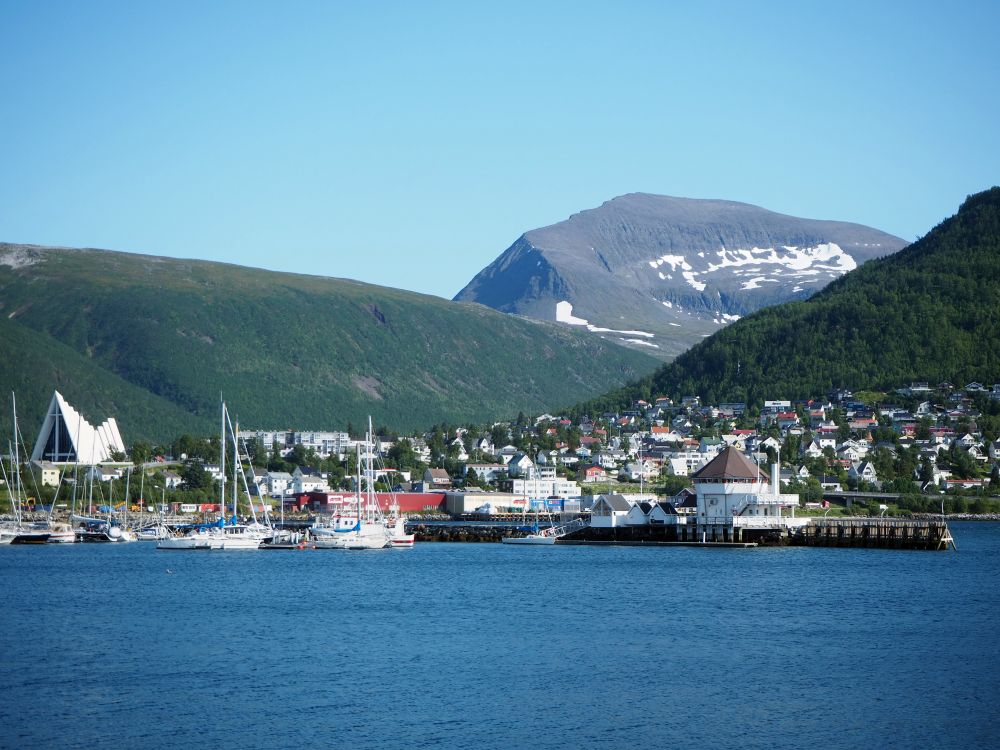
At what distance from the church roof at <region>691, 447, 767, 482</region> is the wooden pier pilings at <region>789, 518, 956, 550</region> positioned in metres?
4.21

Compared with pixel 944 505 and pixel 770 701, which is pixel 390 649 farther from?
pixel 944 505

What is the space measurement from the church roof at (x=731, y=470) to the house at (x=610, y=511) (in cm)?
776

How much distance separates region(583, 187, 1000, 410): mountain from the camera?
165750 mm

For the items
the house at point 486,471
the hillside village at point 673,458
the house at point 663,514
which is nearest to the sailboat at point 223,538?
the house at point 663,514

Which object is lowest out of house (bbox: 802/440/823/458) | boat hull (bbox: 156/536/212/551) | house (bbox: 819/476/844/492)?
boat hull (bbox: 156/536/212/551)

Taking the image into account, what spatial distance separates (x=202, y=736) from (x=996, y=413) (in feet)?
444

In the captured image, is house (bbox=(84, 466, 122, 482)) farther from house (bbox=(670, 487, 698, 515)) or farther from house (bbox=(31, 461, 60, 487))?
house (bbox=(670, 487, 698, 515))

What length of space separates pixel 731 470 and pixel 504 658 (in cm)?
4707

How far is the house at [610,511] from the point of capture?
94.3 m

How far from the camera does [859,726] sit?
33094 mm

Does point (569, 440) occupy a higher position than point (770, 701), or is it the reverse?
point (569, 440)

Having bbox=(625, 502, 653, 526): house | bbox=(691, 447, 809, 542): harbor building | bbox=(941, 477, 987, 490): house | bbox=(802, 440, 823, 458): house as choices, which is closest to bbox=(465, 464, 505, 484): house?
bbox=(802, 440, 823, 458): house

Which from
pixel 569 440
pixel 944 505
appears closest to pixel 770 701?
pixel 944 505

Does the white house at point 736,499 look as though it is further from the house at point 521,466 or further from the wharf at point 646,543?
the house at point 521,466
